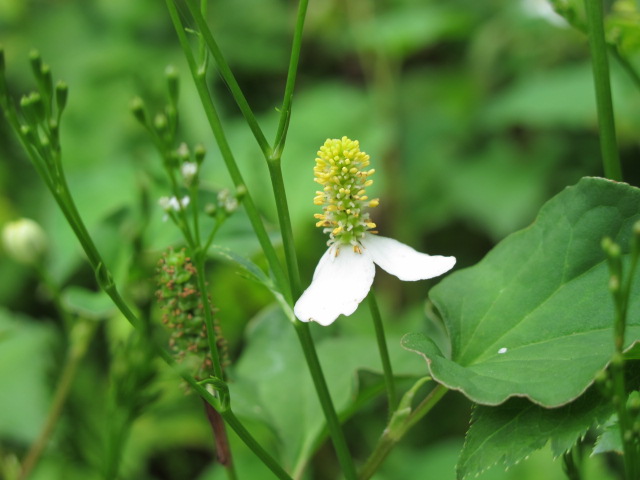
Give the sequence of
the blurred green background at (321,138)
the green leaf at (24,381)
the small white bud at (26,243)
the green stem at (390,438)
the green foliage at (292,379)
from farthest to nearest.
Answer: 1. the blurred green background at (321,138)
2. the green leaf at (24,381)
3. the small white bud at (26,243)
4. the green foliage at (292,379)
5. the green stem at (390,438)

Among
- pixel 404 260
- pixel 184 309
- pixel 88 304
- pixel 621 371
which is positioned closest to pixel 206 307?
pixel 184 309

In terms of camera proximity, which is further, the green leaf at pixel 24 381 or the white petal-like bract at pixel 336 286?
the green leaf at pixel 24 381

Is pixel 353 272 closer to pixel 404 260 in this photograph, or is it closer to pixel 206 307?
pixel 404 260

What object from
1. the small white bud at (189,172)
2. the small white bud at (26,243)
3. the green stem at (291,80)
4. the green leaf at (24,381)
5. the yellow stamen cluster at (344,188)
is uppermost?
the green stem at (291,80)

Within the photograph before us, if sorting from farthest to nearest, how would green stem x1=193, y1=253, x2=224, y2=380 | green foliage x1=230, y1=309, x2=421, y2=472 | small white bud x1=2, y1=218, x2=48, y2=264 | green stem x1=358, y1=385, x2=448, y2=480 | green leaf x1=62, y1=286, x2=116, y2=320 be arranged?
small white bud x1=2, y1=218, x2=48, y2=264 → green leaf x1=62, y1=286, x2=116, y2=320 → green foliage x1=230, y1=309, x2=421, y2=472 → green stem x1=358, y1=385, x2=448, y2=480 → green stem x1=193, y1=253, x2=224, y2=380

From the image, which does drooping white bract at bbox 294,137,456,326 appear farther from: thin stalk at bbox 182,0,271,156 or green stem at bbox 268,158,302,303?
thin stalk at bbox 182,0,271,156

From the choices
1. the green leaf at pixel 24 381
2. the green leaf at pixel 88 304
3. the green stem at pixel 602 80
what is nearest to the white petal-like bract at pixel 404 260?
the green stem at pixel 602 80

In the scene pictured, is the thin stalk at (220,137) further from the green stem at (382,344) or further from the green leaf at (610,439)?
the green leaf at (610,439)

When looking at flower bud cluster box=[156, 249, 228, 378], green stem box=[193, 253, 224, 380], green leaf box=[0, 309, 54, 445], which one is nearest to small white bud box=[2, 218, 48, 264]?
green leaf box=[0, 309, 54, 445]
